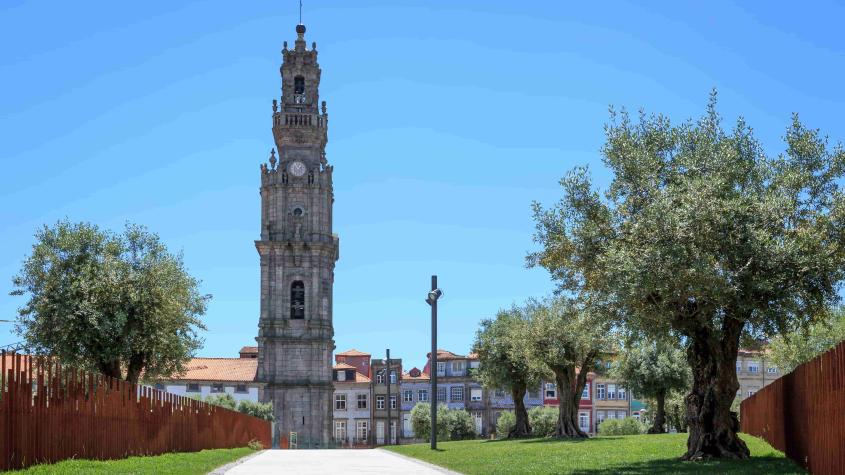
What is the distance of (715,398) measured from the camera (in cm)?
→ 2834

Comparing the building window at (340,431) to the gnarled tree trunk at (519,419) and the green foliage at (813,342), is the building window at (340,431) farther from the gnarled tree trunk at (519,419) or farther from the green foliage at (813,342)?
the green foliage at (813,342)

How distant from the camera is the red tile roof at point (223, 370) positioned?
4683 inches

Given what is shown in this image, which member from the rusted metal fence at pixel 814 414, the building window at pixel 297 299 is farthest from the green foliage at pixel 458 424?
the rusted metal fence at pixel 814 414

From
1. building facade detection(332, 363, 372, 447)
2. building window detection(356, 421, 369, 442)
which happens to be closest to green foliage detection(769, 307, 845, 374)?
building facade detection(332, 363, 372, 447)

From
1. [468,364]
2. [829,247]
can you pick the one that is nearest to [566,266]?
[829,247]

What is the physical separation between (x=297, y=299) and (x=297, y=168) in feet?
43.2

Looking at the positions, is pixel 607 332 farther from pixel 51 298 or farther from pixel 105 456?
pixel 51 298

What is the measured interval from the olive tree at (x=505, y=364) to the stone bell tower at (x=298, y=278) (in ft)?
97.3

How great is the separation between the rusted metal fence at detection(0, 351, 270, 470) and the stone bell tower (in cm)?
6031

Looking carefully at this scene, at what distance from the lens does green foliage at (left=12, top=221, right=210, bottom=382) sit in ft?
149

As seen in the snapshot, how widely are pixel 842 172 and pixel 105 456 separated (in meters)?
20.5

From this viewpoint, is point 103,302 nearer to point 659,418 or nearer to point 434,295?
point 434,295

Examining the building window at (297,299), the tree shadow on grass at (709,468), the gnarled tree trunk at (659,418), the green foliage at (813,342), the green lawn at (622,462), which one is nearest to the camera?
the tree shadow on grass at (709,468)

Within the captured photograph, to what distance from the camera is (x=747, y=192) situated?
90.1 feet
